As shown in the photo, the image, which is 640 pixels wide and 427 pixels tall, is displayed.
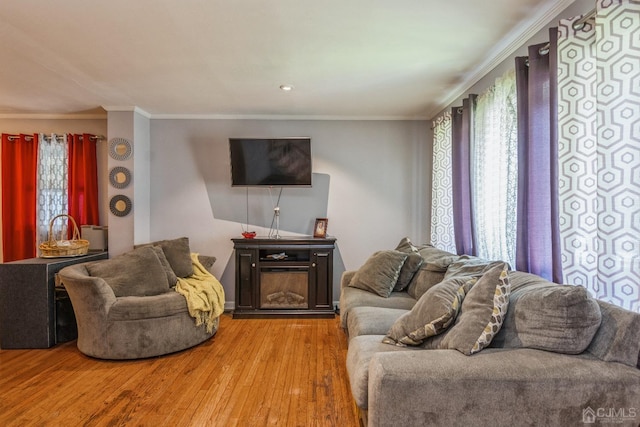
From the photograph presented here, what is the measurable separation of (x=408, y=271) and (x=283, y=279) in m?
1.62

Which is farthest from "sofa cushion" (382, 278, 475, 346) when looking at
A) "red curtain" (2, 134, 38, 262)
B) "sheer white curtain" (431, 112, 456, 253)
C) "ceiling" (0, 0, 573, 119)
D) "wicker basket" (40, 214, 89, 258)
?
"red curtain" (2, 134, 38, 262)

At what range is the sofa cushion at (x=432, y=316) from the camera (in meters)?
1.90

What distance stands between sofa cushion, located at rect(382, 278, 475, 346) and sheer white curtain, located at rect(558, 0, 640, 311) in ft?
1.95

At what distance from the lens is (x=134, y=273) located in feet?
10.9

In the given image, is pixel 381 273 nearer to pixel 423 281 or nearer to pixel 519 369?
pixel 423 281

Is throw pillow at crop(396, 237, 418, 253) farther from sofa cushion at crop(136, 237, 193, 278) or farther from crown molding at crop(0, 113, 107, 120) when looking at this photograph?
crown molding at crop(0, 113, 107, 120)

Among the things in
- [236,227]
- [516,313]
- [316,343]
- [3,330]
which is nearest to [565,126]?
[516,313]

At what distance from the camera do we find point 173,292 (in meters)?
3.39

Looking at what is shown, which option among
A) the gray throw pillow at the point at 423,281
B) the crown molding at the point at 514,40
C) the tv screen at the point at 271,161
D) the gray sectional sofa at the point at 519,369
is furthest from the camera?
the tv screen at the point at 271,161

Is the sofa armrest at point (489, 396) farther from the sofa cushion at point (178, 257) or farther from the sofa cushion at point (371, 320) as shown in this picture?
the sofa cushion at point (178, 257)

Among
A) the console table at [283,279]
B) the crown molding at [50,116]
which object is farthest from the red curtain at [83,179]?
the console table at [283,279]

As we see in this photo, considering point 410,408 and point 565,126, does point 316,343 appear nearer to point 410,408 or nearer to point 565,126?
point 410,408

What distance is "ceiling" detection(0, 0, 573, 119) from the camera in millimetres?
2143

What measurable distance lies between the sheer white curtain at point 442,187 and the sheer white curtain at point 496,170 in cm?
68
